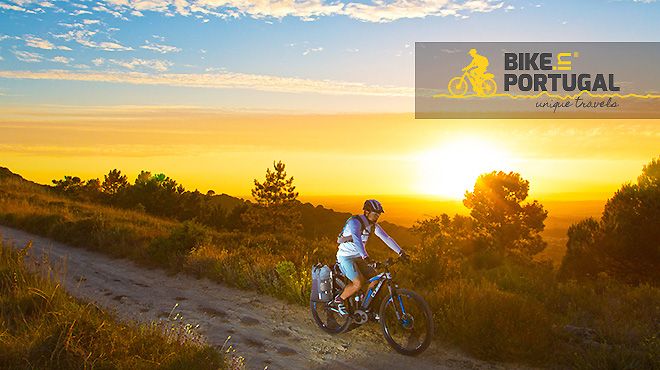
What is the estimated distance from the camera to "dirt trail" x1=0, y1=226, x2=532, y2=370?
8.31 m

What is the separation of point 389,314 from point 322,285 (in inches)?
56.5

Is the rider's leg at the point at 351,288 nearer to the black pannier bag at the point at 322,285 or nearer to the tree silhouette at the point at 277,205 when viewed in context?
the black pannier bag at the point at 322,285

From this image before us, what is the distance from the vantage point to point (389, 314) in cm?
920

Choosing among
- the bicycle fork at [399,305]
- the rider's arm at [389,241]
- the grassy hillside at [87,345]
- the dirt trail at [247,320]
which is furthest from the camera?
the rider's arm at [389,241]

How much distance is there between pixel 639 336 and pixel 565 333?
103 cm

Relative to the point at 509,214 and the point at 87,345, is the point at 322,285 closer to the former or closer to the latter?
the point at 87,345

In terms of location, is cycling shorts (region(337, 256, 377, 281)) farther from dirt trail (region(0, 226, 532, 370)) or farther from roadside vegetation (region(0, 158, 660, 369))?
roadside vegetation (region(0, 158, 660, 369))

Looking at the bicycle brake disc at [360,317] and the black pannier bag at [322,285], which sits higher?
the black pannier bag at [322,285]

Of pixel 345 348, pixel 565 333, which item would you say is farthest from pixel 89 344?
pixel 565 333

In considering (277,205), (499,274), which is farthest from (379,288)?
(277,205)

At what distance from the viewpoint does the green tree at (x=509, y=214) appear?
46656 millimetres

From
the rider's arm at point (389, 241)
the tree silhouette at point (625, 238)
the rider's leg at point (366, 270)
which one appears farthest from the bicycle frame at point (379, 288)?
the tree silhouette at point (625, 238)

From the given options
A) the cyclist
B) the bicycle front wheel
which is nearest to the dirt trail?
the bicycle front wheel

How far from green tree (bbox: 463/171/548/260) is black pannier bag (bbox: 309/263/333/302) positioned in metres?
38.0
